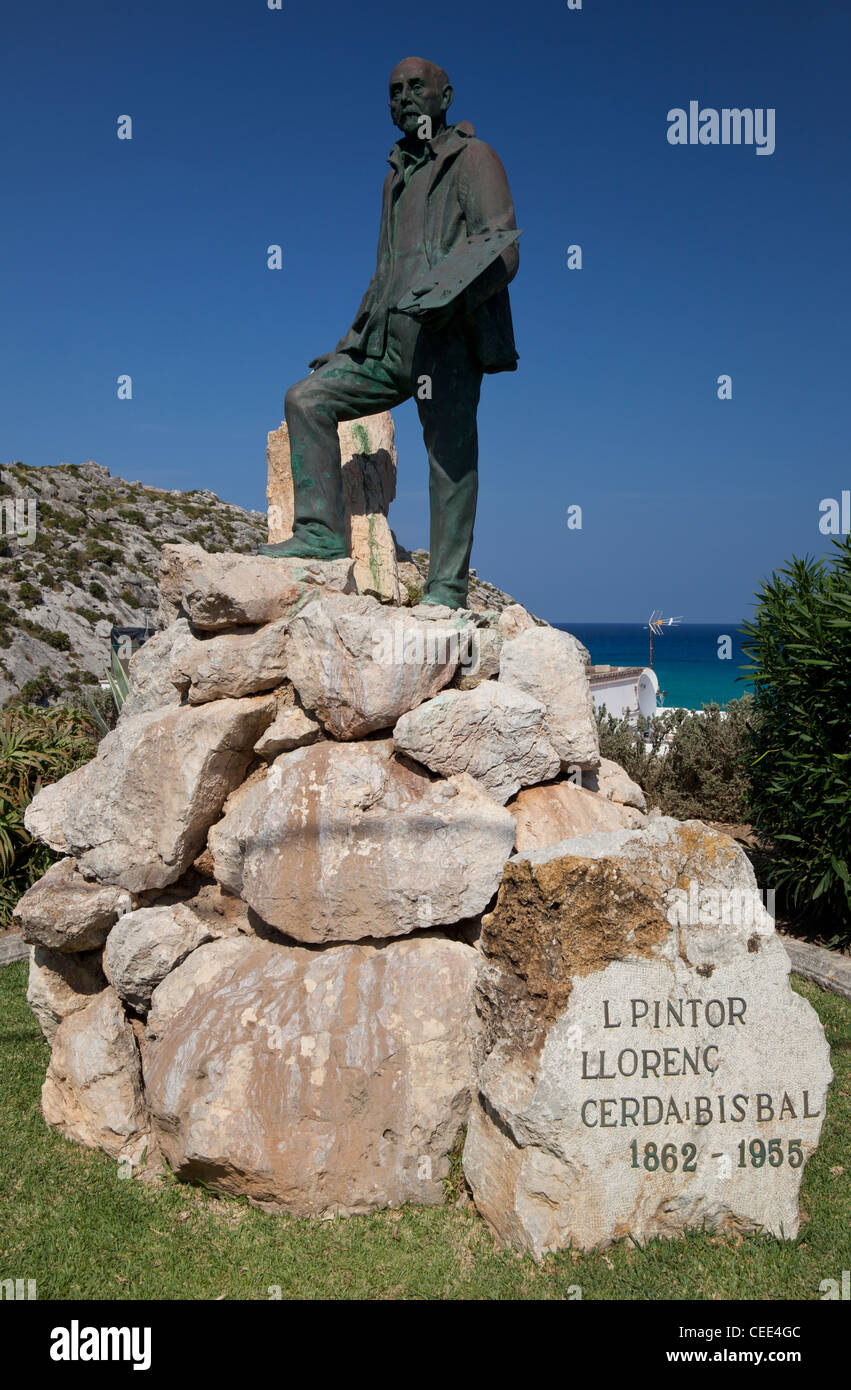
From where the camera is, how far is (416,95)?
4.85 meters

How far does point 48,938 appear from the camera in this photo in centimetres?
435

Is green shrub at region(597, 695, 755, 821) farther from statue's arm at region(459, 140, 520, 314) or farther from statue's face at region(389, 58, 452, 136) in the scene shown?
statue's face at region(389, 58, 452, 136)

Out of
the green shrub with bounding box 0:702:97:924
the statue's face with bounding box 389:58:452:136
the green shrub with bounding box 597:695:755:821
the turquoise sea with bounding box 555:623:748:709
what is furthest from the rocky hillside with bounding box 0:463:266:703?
the turquoise sea with bounding box 555:623:748:709

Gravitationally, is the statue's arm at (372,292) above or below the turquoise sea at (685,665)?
above

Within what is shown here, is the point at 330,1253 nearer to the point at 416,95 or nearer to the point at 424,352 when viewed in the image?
the point at 424,352

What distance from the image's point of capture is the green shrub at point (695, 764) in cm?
970

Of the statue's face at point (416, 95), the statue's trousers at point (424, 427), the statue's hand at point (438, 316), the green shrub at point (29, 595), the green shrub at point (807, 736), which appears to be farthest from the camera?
the green shrub at point (29, 595)

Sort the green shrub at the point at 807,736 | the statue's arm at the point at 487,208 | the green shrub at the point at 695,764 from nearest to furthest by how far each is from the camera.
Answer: the statue's arm at the point at 487,208
the green shrub at the point at 807,736
the green shrub at the point at 695,764

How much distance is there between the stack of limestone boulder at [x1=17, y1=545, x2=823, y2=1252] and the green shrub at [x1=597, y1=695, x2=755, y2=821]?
501 cm

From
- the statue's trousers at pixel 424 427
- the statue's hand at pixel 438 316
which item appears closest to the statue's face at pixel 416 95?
the statue's trousers at pixel 424 427

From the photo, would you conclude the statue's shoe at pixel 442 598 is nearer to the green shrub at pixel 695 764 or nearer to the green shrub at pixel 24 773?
the green shrub at pixel 24 773

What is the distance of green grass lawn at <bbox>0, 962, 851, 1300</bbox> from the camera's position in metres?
3.11

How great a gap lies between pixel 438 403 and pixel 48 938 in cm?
325
